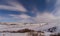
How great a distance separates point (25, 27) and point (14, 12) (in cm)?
22

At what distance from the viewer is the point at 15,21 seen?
1.20m

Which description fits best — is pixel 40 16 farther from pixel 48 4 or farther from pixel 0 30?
pixel 0 30

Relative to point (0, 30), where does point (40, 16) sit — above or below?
above

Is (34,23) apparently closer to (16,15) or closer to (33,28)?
(33,28)

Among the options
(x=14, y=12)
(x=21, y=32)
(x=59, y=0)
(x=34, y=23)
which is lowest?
(x=21, y=32)

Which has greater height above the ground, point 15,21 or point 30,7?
point 30,7

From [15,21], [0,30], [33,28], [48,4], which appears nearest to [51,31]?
[33,28]

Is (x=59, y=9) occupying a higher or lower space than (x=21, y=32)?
higher

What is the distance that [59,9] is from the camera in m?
1.22

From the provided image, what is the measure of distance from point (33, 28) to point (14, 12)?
289 millimetres

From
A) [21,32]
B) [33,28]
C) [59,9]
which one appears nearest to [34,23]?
[33,28]

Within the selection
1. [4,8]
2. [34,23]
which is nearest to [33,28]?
[34,23]

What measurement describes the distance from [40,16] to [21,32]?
289 mm

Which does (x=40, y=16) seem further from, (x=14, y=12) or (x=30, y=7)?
(x=14, y=12)
